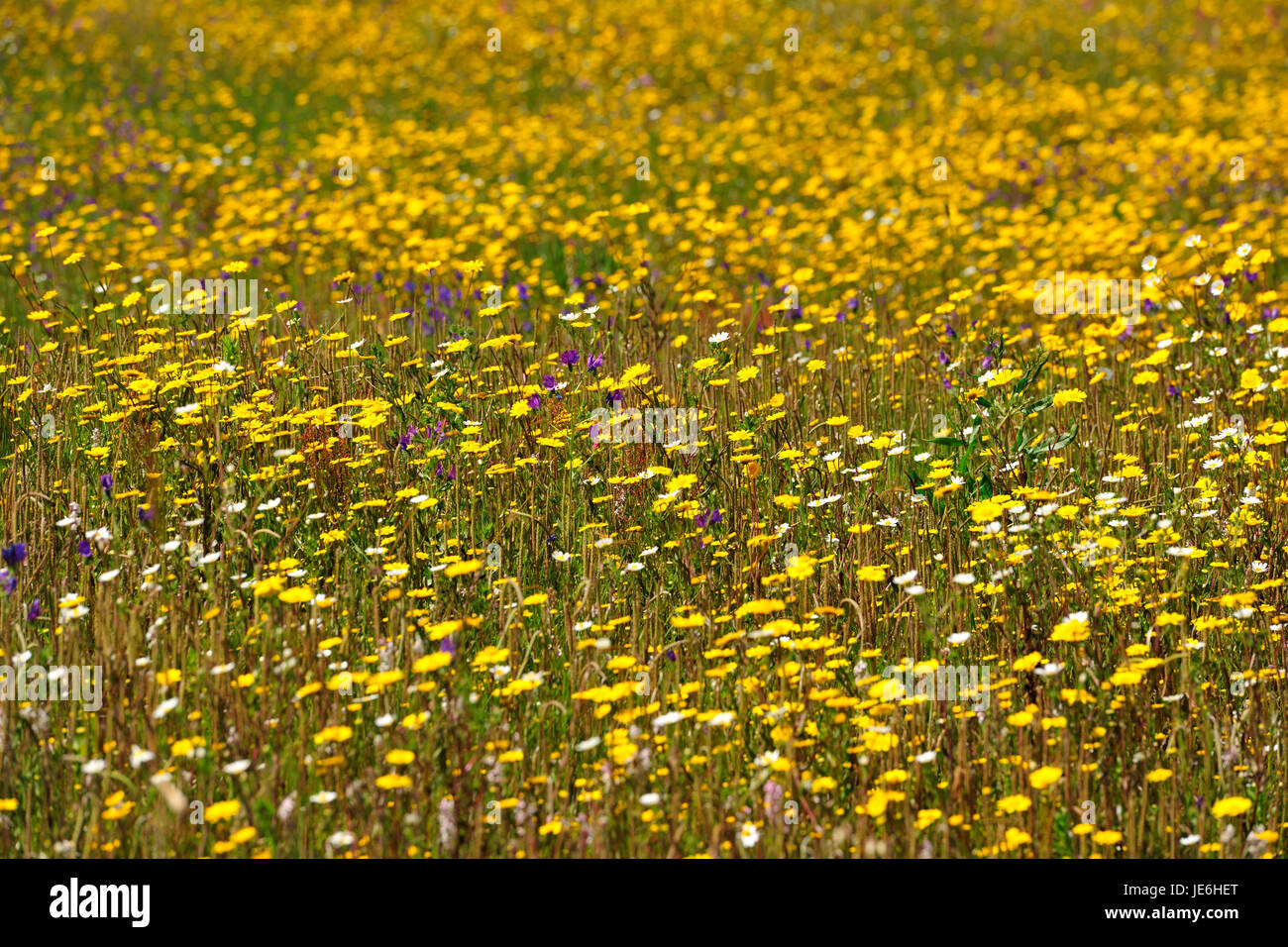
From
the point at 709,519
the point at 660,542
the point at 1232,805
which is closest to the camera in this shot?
the point at 1232,805

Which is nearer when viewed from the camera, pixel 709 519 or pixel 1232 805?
pixel 1232 805

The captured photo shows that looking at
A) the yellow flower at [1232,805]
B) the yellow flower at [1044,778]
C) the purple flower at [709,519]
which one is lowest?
the yellow flower at [1232,805]

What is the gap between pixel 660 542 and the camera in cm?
385

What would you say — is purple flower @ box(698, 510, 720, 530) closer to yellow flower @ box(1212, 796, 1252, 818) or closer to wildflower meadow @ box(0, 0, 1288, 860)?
wildflower meadow @ box(0, 0, 1288, 860)

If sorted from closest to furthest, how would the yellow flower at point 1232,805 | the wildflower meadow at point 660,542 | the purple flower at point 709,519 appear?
the yellow flower at point 1232,805, the wildflower meadow at point 660,542, the purple flower at point 709,519

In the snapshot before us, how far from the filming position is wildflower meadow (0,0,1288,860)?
2.60 metres

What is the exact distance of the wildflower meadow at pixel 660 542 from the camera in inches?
102

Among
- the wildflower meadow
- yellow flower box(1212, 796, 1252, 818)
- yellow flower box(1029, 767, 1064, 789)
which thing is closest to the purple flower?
the wildflower meadow

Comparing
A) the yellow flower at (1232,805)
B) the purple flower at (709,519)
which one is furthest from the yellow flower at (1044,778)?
the purple flower at (709,519)

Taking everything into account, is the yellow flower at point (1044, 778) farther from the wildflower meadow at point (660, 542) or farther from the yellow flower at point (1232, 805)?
the yellow flower at point (1232, 805)

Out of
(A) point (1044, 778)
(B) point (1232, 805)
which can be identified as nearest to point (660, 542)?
(A) point (1044, 778)

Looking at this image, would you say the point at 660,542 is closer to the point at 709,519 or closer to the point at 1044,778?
the point at 709,519

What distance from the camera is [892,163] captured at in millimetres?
9641

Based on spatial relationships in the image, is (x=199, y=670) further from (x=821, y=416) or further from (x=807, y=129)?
(x=807, y=129)
